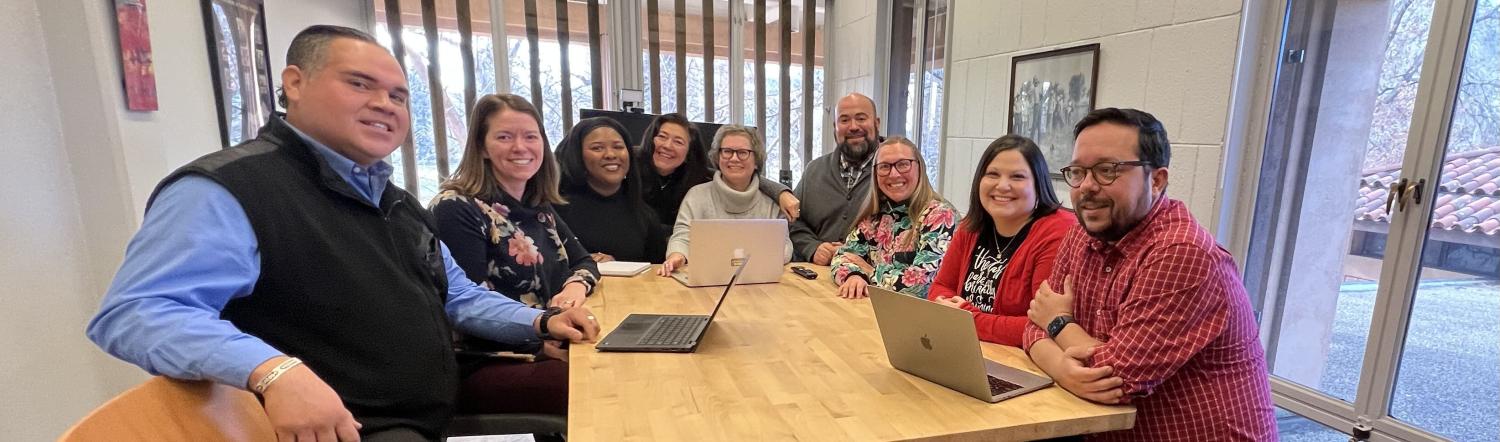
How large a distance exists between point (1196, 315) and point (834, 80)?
173 inches

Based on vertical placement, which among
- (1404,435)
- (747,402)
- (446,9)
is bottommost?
(1404,435)

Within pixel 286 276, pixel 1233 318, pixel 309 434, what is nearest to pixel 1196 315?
pixel 1233 318

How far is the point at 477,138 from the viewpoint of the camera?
1.94m

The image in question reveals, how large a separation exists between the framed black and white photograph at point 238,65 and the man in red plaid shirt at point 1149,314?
2.95 metres

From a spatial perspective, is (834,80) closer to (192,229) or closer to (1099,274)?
(1099,274)

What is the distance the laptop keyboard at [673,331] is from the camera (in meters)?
1.53

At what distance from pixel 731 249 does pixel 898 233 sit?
0.62m

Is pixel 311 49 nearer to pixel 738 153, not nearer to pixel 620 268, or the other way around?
pixel 620 268

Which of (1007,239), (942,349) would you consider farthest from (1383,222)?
(942,349)

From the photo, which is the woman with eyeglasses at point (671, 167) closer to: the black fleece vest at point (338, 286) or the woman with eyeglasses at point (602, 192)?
the woman with eyeglasses at point (602, 192)

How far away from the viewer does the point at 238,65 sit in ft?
8.39

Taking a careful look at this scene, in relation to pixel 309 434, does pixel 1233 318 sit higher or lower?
higher

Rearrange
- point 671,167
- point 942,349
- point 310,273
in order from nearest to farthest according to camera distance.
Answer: point 310,273
point 942,349
point 671,167

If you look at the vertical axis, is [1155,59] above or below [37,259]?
above
